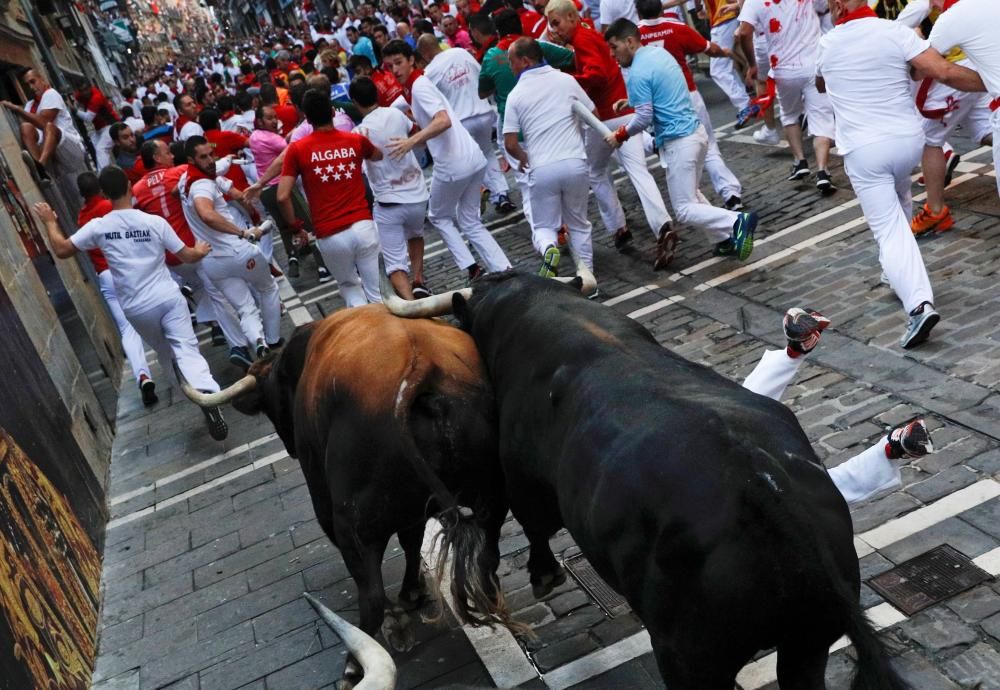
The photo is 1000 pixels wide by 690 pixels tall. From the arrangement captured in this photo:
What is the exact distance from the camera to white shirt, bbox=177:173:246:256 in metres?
10.6

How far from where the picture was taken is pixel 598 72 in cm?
1098

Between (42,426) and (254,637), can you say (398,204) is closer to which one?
(42,426)

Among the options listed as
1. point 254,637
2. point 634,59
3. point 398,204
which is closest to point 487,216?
point 398,204

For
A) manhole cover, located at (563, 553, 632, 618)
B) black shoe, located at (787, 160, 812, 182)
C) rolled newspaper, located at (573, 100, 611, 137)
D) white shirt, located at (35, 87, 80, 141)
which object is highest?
white shirt, located at (35, 87, 80, 141)

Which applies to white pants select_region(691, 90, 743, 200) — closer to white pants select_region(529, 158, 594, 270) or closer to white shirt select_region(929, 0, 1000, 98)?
white pants select_region(529, 158, 594, 270)

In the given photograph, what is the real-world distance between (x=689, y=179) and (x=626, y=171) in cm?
114

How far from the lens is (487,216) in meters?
15.0

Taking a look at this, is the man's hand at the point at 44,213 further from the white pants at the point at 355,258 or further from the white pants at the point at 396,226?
the white pants at the point at 396,226

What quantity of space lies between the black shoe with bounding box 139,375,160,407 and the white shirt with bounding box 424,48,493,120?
186 inches

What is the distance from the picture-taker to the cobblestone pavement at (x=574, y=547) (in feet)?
16.7

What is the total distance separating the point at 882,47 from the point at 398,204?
16.5 feet

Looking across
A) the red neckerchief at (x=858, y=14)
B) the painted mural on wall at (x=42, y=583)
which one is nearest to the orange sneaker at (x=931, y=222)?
the red neckerchief at (x=858, y=14)

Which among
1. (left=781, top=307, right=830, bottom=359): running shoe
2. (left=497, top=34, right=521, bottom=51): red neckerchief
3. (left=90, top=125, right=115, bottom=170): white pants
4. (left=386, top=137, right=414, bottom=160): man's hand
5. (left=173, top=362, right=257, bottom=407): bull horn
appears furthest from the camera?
(left=90, top=125, right=115, bottom=170): white pants

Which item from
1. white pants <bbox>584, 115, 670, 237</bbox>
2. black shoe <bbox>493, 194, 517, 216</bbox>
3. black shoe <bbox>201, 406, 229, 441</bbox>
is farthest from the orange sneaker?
black shoe <bbox>493, 194, 517, 216</bbox>
